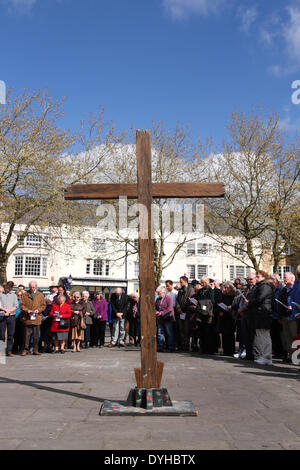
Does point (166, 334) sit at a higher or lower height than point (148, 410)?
higher

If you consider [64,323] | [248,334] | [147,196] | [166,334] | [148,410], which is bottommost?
[148,410]

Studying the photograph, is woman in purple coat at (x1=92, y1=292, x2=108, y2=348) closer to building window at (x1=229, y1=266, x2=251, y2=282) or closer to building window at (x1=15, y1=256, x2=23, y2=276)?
building window at (x1=15, y1=256, x2=23, y2=276)

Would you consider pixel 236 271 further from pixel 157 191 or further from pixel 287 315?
pixel 157 191

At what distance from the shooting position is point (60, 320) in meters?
14.0

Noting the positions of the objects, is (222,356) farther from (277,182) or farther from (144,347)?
(277,182)

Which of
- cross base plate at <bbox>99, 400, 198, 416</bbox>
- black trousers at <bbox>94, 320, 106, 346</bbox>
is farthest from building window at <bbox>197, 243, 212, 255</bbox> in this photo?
cross base plate at <bbox>99, 400, 198, 416</bbox>

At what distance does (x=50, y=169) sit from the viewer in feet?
81.1

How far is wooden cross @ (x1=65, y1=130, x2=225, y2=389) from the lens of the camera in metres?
6.16

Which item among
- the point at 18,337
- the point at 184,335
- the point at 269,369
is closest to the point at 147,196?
the point at 269,369

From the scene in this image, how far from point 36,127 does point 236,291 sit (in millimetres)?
15911

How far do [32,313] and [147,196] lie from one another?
7895 millimetres

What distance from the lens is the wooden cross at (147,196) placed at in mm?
6163

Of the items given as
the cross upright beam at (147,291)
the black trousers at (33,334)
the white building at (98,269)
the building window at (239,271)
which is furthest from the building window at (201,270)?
the cross upright beam at (147,291)

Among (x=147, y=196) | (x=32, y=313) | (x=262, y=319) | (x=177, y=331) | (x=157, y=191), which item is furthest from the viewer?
(x=177, y=331)
